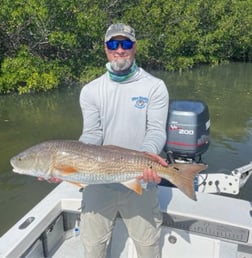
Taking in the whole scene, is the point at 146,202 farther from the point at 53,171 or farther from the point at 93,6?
the point at 93,6

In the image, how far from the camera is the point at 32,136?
10453 millimetres

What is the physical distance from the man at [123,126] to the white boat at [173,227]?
44 centimetres

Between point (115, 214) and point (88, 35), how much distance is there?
15.4 metres

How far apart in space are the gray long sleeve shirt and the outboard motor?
1436 millimetres

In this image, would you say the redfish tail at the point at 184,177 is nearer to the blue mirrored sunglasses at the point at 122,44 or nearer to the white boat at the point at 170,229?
the white boat at the point at 170,229

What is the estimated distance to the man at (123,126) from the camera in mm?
2855

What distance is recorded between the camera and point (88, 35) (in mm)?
17484

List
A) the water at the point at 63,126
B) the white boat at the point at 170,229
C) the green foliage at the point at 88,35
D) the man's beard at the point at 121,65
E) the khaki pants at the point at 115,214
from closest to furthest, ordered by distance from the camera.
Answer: the man's beard at the point at 121,65
the khaki pants at the point at 115,214
the white boat at the point at 170,229
the water at the point at 63,126
the green foliage at the point at 88,35

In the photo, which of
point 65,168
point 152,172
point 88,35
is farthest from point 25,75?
point 152,172

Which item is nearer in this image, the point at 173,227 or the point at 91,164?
the point at 91,164

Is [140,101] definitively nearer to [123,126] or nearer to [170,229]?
[123,126]

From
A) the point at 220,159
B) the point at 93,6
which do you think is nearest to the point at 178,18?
the point at 93,6

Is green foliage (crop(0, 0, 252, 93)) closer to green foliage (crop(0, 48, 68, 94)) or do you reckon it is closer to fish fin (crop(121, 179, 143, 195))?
green foliage (crop(0, 48, 68, 94))

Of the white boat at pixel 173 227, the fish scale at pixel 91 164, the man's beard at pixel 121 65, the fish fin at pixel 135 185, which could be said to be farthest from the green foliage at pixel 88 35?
the fish fin at pixel 135 185
